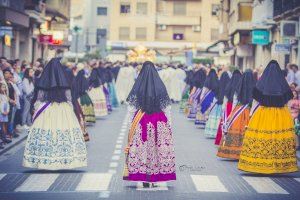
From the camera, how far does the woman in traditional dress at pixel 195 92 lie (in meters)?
33.5

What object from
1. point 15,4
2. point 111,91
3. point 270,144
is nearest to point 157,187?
point 270,144

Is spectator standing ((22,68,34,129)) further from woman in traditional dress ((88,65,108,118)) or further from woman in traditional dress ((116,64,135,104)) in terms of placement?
woman in traditional dress ((116,64,135,104))

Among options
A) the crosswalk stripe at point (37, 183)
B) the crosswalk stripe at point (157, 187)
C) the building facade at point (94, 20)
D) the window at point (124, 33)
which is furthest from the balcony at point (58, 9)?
the crosswalk stripe at point (157, 187)

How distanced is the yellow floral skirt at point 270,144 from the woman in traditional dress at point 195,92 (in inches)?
616

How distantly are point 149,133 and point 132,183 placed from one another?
1019mm

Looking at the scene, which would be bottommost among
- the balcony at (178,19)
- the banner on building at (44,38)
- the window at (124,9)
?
the banner on building at (44,38)

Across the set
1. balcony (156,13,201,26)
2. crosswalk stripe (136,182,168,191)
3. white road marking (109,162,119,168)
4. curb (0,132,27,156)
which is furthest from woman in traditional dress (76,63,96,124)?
balcony (156,13,201,26)

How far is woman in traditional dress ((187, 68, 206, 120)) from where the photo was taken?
33.5 meters

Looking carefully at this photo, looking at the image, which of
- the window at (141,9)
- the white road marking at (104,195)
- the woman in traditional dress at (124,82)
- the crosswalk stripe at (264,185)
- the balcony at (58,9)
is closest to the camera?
the white road marking at (104,195)

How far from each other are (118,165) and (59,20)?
53615mm

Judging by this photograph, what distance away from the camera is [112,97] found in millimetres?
43219

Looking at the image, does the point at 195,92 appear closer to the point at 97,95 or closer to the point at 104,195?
the point at 97,95

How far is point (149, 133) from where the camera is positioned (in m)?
15.1

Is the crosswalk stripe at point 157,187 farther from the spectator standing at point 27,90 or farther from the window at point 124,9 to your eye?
the window at point 124,9
